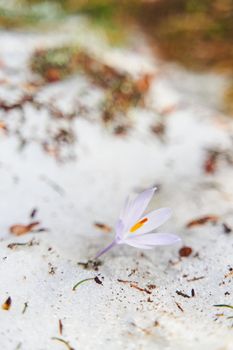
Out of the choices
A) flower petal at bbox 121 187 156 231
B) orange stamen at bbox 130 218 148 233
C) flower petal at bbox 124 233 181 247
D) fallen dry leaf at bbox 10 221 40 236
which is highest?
flower petal at bbox 121 187 156 231

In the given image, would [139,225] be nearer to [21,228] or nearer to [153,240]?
[153,240]

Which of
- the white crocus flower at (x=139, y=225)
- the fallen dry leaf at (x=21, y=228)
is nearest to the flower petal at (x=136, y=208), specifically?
the white crocus flower at (x=139, y=225)

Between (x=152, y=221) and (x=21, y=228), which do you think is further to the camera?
(x=21, y=228)

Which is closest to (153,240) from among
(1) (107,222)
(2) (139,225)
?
(2) (139,225)

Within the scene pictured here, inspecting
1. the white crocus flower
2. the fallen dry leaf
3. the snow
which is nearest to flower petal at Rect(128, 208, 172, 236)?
the white crocus flower

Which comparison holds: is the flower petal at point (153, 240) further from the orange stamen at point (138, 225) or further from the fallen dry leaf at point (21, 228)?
the fallen dry leaf at point (21, 228)

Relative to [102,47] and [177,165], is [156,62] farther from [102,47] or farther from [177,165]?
[177,165]

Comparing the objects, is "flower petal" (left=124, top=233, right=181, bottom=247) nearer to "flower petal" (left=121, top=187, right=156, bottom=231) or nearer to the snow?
"flower petal" (left=121, top=187, right=156, bottom=231)
